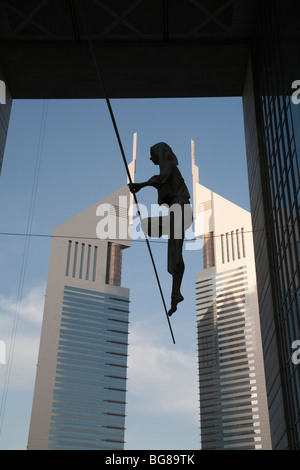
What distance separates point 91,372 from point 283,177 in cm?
10680

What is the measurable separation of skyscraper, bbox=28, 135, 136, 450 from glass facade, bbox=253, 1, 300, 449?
320 feet

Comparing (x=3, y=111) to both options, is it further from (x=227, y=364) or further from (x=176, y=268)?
(x=227, y=364)

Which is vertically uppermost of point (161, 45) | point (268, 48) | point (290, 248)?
point (161, 45)

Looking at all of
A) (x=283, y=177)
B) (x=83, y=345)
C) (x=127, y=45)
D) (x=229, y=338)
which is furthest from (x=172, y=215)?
(x=83, y=345)

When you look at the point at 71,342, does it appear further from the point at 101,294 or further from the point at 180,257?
the point at 180,257

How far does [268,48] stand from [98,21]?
6.12 meters

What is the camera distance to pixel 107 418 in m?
117

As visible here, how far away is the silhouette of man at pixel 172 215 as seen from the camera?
9078 mm

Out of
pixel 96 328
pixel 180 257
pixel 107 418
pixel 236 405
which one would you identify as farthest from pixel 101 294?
pixel 180 257

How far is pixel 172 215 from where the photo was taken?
371 inches

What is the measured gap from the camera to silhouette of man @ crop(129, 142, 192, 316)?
908cm
